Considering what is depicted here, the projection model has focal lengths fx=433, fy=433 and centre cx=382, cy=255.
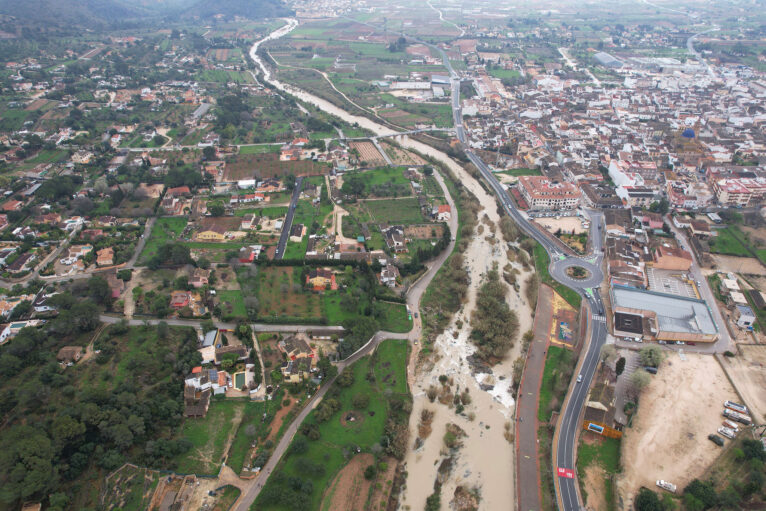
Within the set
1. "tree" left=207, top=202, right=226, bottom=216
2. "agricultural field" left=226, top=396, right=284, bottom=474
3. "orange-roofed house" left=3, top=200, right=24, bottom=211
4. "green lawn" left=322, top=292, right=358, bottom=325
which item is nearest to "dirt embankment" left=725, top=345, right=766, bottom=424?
"green lawn" left=322, top=292, right=358, bottom=325

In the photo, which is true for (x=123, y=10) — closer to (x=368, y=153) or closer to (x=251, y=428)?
(x=368, y=153)

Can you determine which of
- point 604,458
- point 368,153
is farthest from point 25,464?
point 368,153

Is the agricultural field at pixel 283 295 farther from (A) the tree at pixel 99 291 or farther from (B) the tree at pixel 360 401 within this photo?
(A) the tree at pixel 99 291

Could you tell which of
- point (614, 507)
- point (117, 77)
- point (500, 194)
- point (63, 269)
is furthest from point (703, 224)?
point (117, 77)

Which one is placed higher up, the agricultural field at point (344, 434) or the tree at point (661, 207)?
the tree at point (661, 207)

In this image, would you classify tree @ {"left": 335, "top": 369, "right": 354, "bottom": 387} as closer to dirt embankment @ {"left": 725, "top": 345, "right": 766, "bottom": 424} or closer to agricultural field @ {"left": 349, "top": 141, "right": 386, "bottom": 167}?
dirt embankment @ {"left": 725, "top": 345, "right": 766, "bottom": 424}

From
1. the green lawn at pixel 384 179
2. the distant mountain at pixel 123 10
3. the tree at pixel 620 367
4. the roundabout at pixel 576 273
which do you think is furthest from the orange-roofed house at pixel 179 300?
the distant mountain at pixel 123 10

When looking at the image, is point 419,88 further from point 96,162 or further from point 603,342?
point 603,342
